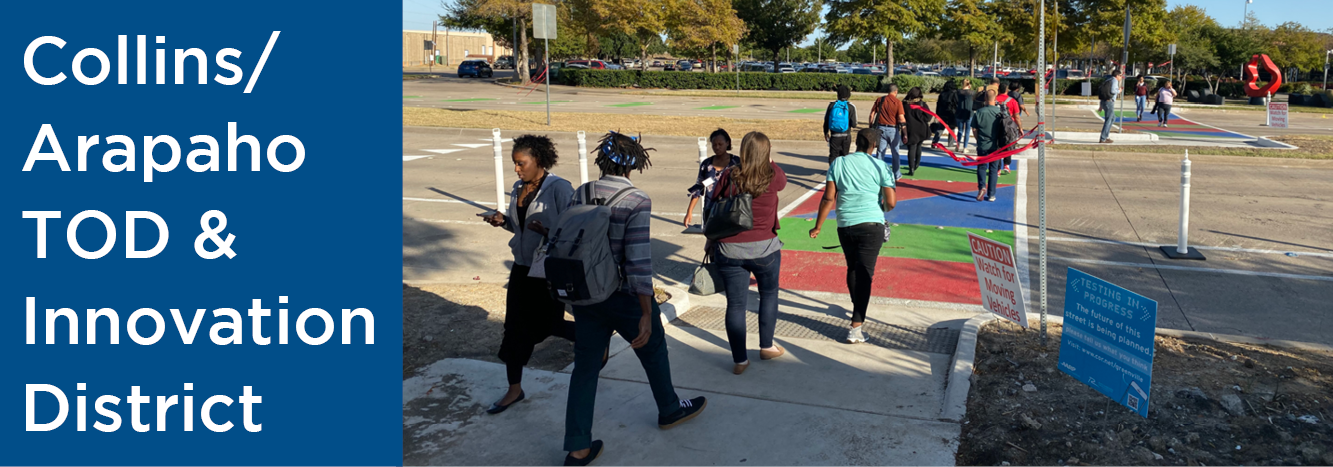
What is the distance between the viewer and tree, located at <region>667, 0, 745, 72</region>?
54.4 metres

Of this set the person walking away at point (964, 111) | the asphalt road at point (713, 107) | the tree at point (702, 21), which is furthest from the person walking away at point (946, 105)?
the tree at point (702, 21)

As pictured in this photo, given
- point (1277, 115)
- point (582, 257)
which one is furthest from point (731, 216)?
point (1277, 115)

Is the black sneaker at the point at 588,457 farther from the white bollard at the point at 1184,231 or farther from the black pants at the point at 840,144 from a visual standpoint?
the black pants at the point at 840,144

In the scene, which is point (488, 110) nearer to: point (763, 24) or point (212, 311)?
point (212, 311)

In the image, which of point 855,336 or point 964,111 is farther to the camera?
point 964,111

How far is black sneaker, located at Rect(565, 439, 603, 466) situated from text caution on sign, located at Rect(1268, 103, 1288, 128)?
25.7 metres

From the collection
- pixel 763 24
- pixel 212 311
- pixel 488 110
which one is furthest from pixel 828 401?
pixel 763 24

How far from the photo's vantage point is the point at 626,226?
4398 mm

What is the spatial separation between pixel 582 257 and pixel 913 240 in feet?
22.6

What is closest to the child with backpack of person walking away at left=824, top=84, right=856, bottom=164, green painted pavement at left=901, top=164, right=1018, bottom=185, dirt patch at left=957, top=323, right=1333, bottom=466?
dirt patch at left=957, top=323, right=1333, bottom=466

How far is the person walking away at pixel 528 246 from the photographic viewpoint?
4.84 meters

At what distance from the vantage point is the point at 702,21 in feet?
179

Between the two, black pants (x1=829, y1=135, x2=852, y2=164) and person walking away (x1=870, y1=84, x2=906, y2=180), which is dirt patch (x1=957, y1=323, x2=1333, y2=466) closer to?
black pants (x1=829, y1=135, x2=852, y2=164)

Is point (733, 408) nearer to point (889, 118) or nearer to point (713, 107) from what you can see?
point (889, 118)
